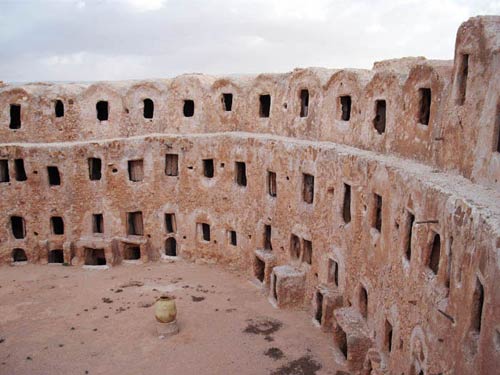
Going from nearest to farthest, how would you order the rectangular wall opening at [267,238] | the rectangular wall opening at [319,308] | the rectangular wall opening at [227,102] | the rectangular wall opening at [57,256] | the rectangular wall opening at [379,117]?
1. the rectangular wall opening at [379,117]
2. the rectangular wall opening at [319,308]
3. the rectangular wall opening at [267,238]
4. the rectangular wall opening at [57,256]
5. the rectangular wall opening at [227,102]

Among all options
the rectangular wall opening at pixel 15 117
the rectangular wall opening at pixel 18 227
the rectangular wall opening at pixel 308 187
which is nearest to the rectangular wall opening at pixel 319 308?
the rectangular wall opening at pixel 308 187

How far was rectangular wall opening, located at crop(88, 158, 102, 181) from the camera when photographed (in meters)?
23.4


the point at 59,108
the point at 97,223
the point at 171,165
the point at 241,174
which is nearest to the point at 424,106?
the point at 241,174

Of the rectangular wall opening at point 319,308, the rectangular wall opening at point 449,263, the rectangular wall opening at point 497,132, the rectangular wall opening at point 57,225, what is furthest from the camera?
the rectangular wall opening at point 57,225

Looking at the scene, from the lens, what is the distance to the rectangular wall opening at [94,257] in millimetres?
23703

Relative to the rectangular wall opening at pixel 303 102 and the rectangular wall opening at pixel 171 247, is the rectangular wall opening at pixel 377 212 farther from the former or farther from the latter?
the rectangular wall opening at pixel 171 247

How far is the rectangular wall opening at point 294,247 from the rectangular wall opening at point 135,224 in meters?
8.53

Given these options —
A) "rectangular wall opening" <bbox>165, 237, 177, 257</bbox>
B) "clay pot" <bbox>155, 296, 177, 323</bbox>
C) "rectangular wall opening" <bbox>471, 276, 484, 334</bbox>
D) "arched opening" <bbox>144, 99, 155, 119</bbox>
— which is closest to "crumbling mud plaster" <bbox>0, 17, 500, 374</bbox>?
"rectangular wall opening" <bbox>471, 276, 484, 334</bbox>

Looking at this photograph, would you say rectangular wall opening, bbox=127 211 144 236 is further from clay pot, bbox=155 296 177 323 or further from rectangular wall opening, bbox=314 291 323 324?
rectangular wall opening, bbox=314 291 323 324

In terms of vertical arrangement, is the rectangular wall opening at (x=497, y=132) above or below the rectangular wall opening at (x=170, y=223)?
above

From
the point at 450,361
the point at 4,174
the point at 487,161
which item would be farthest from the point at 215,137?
the point at 450,361

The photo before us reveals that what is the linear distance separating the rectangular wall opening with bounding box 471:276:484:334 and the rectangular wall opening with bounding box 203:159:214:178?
16.9 meters

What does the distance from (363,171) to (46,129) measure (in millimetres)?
17010

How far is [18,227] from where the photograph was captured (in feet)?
78.2
